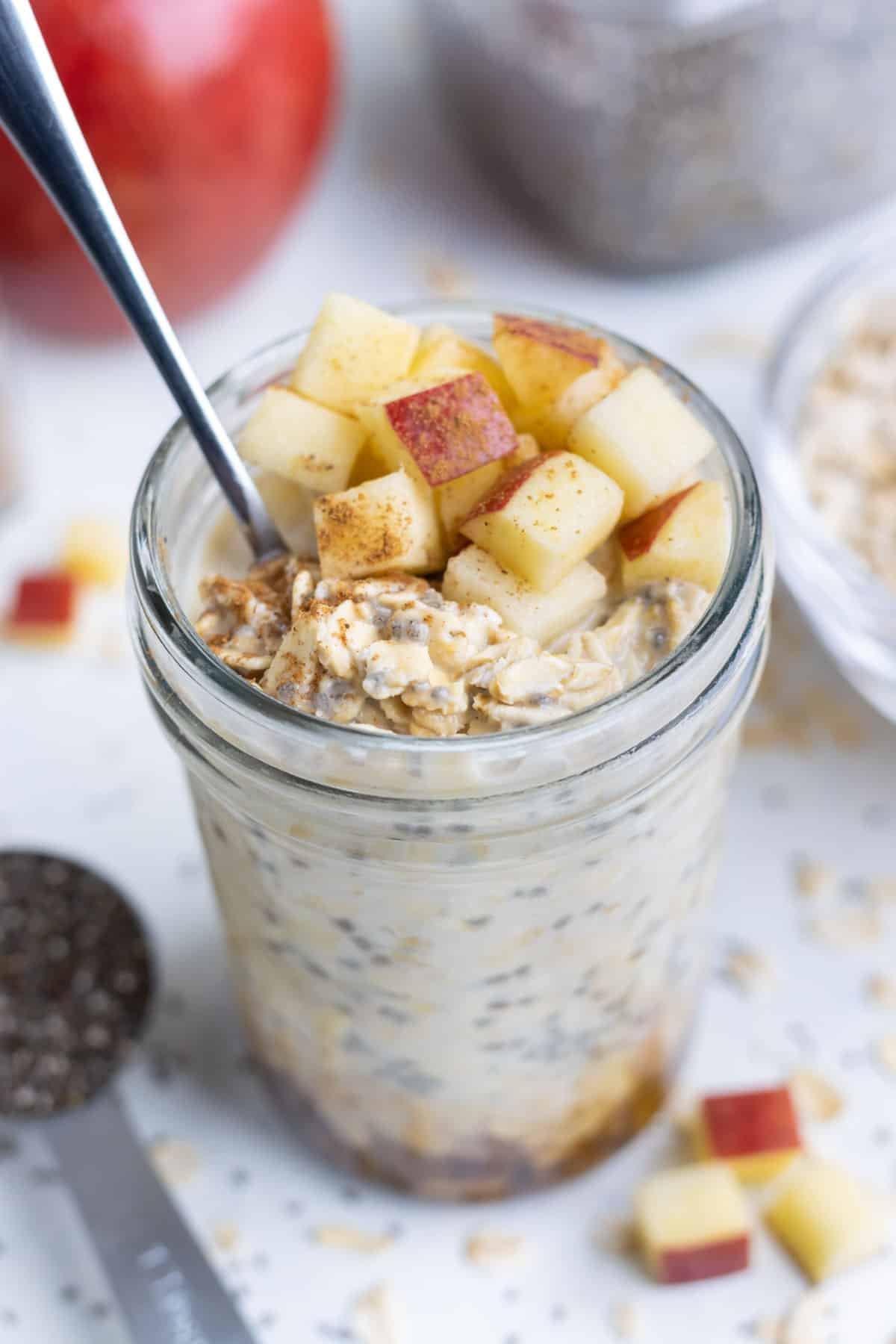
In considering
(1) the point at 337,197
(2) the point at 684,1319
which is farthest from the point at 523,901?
(1) the point at 337,197

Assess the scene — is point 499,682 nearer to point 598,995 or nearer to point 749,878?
point 598,995

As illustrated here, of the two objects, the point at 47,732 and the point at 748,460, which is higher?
the point at 748,460

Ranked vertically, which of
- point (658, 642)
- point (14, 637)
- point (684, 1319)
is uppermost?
point (658, 642)

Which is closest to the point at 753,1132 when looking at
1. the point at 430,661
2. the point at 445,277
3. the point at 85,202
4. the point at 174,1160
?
the point at 174,1160

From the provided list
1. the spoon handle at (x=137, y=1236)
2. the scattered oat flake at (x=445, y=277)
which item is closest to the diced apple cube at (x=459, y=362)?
the spoon handle at (x=137, y=1236)

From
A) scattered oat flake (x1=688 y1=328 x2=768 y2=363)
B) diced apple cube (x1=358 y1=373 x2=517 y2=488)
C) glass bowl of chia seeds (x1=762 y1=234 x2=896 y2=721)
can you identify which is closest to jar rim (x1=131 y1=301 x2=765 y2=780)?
diced apple cube (x1=358 y1=373 x2=517 y2=488)

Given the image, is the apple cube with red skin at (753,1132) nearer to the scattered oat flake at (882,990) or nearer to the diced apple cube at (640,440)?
the scattered oat flake at (882,990)

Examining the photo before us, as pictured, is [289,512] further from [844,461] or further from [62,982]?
[844,461]

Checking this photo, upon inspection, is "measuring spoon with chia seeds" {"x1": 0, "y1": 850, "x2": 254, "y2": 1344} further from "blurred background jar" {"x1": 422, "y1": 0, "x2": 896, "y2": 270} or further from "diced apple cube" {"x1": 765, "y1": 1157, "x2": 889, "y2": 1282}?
"blurred background jar" {"x1": 422, "y1": 0, "x2": 896, "y2": 270}
